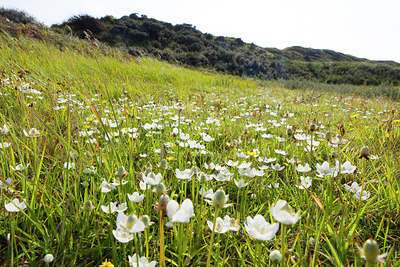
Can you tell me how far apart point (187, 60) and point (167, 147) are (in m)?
17.2

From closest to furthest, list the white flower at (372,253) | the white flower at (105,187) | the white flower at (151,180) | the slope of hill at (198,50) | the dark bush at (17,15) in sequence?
the white flower at (372,253) → the white flower at (151,180) → the white flower at (105,187) → the dark bush at (17,15) → the slope of hill at (198,50)

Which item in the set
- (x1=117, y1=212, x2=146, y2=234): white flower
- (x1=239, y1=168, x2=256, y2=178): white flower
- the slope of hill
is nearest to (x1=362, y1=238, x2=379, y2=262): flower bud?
(x1=117, y1=212, x2=146, y2=234): white flower

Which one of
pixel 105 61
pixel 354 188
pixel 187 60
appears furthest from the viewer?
pixel 187 60

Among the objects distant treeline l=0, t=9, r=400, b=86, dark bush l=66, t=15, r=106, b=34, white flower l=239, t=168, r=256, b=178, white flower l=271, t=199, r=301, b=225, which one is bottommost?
white flower l=239, t=168, r=256, b=178

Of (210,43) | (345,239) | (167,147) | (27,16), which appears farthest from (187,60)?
(345,239)

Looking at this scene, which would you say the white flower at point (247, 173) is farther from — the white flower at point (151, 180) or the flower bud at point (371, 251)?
the flower bud at point (371, 251)

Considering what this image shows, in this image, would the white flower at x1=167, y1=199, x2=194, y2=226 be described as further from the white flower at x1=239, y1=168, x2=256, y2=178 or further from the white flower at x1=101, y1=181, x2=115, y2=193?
the white flower at x1=239, y1=168, x2=256, y2=178

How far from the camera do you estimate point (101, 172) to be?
136 centimetres

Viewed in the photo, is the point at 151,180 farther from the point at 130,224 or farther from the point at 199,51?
the point at 199,51

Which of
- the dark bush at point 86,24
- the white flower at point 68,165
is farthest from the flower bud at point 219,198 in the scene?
the dark bush at point 86,24

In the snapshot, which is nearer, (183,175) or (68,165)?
(183,175)

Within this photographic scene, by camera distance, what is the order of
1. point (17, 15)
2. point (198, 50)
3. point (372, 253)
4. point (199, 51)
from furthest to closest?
point (198, 50) < point (199, 51) < point (17, 15) < point (372, 253)

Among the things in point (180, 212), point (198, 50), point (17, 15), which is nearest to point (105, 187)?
point (180, 212)

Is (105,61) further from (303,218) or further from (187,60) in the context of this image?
(187,60)
